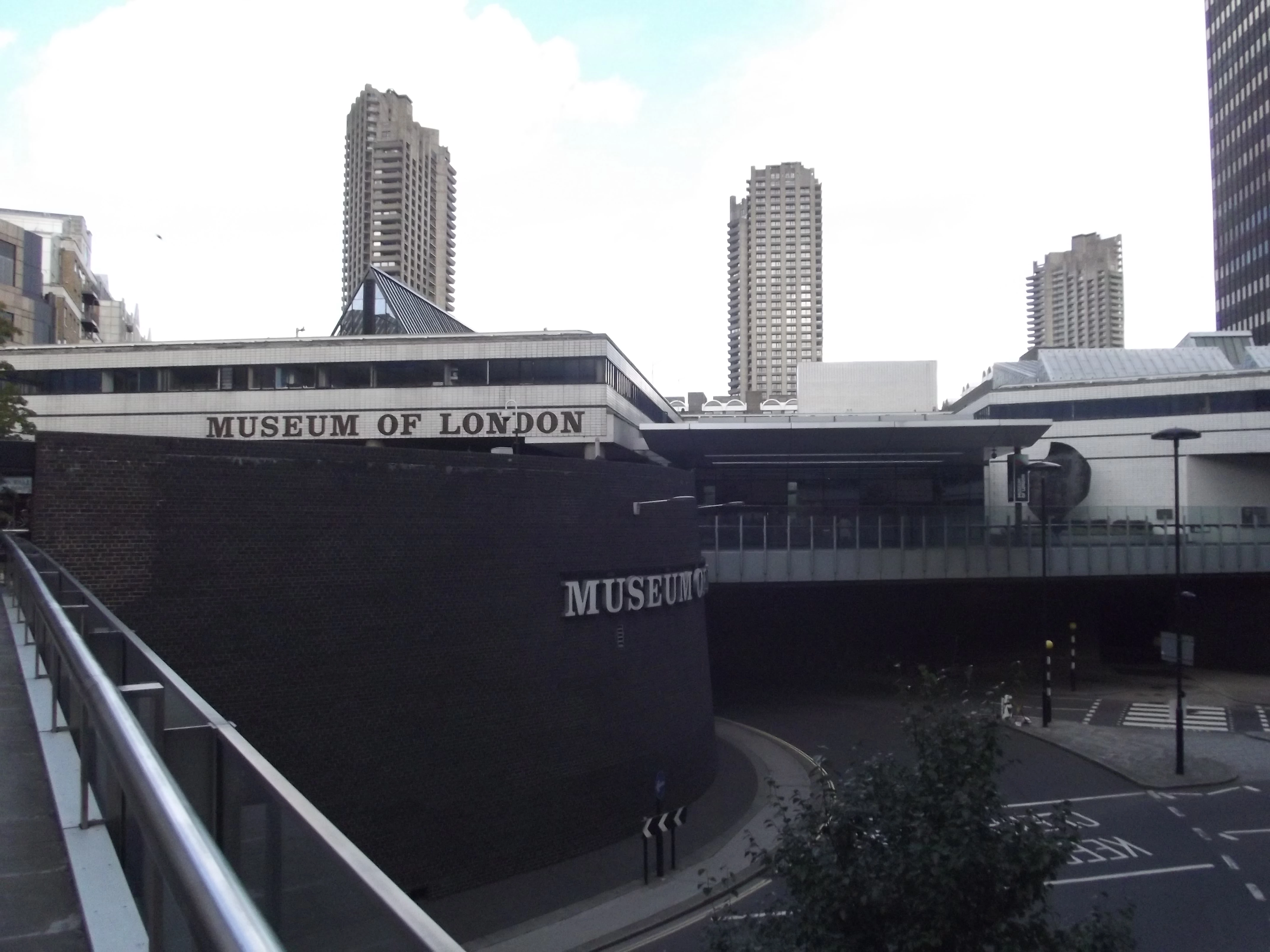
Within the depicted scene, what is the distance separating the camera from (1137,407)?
54.7 m

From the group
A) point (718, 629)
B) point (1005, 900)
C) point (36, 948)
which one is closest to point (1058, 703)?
point (718, 629)

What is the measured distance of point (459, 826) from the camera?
18984 mm

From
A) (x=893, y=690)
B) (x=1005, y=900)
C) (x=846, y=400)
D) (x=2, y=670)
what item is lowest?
(x=893, y=690)

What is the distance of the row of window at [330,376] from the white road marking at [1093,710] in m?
21.7

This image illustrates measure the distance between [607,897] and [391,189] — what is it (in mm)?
174741

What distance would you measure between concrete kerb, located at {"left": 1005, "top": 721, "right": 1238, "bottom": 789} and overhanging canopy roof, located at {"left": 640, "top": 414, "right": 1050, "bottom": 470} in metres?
10.5

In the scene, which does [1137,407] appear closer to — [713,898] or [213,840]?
[713,898]

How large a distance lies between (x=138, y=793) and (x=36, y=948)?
5.27ft

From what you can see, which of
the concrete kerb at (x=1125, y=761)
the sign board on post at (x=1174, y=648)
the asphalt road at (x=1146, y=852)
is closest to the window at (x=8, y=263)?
the asphalt road at (x=1146, y=852)

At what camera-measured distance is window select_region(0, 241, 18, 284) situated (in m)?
56.5

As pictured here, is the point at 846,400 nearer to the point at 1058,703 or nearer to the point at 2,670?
the point at 1058,703

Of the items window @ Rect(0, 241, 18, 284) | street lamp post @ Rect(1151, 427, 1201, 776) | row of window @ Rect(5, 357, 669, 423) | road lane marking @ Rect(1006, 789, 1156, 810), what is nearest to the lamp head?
street lamp post @ Rect(1151, 427, 1201, 776)

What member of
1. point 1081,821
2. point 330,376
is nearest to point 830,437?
point 1081,821

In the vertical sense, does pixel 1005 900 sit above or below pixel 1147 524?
below
